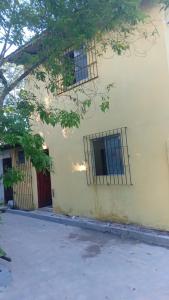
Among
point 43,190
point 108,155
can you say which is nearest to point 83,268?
point 108,155

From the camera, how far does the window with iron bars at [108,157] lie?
8.15 metres

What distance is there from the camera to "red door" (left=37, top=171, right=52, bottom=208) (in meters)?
12.0

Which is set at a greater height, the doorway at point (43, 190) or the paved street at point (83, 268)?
the doorway at point (43, 190)

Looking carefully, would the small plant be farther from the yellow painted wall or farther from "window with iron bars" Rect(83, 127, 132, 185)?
"window with iron bars" Rect(83, 127, 132, 185)

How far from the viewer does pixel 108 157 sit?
28.5ft

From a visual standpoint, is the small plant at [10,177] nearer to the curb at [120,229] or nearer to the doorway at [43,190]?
the curb at [120,229]

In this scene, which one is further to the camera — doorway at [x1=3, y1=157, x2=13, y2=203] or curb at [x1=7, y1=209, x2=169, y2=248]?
doorway at [x1=3, y1=157, x2=13, y2=203]

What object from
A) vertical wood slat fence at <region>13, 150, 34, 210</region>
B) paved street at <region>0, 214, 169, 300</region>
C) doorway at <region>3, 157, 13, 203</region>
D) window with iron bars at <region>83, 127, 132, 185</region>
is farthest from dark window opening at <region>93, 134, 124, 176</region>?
doorway at <region>3, 157, 13, 203</region>

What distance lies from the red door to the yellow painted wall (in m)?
2.65

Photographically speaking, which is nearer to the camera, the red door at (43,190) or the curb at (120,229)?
the curb at (120,229)

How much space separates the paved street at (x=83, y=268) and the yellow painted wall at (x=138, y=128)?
0.91 m

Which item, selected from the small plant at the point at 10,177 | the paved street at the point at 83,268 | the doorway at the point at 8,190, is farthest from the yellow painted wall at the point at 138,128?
the doorway at the point at 8,190

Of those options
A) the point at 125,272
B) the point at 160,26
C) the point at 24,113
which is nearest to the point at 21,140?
the point at 24,113

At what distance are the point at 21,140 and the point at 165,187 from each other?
12.0 ft
